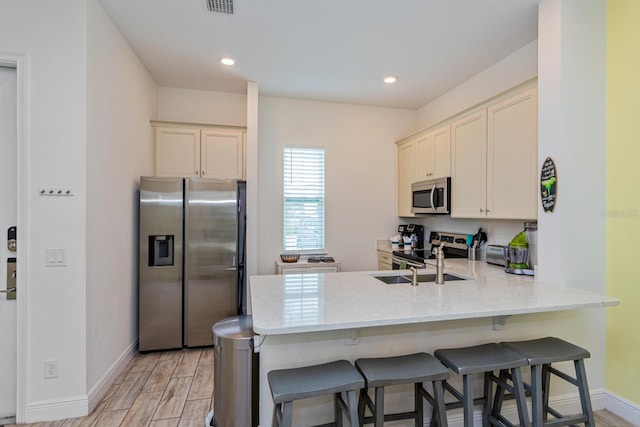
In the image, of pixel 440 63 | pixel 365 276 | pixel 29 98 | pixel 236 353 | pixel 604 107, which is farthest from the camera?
pixel 440 63

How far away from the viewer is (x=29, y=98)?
2125 mm

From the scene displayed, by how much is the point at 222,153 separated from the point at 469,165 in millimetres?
2735

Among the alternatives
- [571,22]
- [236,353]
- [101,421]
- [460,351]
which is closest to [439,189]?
[571,22]

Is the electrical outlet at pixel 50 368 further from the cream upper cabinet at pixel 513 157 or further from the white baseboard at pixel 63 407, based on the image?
the cream upper cabinet at pixel 513 157

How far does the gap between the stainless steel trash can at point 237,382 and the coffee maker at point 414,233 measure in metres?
2.84

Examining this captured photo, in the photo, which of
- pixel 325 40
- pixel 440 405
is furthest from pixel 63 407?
pixel 325 40

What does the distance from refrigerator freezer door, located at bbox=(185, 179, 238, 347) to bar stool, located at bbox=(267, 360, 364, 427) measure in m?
2.00

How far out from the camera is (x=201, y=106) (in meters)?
4.02

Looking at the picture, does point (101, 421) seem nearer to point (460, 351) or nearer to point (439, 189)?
point (460, 351)

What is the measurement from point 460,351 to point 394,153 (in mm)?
3287

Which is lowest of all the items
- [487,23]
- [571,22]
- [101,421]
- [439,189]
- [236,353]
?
[101,421]

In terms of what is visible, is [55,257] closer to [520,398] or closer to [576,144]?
[520,398]

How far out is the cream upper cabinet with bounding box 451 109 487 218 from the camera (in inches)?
117

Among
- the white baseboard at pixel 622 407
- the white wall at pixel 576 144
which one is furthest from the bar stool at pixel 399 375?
the white baseboard at pixel 622 407
